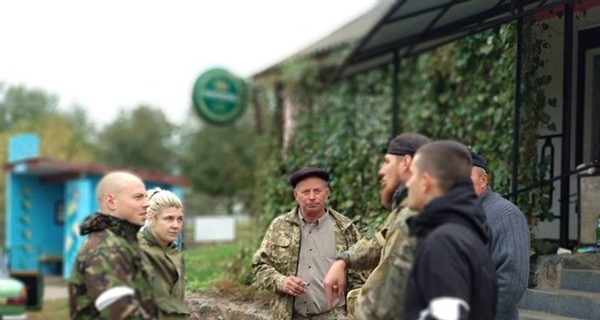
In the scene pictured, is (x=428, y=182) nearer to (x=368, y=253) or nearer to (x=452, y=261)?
(x=452, y=261)

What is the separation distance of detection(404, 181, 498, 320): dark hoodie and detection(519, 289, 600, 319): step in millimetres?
3094

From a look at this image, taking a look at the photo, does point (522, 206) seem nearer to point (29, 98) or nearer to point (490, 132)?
point (490, 132)

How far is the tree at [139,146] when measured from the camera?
50.5 m

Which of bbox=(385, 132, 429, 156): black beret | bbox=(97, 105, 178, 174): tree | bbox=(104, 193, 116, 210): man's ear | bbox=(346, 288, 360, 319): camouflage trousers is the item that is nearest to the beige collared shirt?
bbox=(346, 288, 360, 319): camouflage trousers

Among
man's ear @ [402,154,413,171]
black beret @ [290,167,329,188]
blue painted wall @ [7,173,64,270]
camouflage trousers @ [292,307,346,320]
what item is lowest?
blue painted wall @ [7,173,64,270]

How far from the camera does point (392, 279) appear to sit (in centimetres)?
343

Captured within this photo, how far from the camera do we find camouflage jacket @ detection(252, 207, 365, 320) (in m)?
5.27

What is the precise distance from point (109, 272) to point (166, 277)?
776 millimetres

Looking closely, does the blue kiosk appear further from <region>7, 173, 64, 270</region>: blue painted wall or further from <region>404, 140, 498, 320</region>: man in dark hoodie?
<region>404, 140, 498, 320</region>: man in dark hoodie

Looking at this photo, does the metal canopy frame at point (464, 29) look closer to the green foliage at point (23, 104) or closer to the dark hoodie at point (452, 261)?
the dark hoodie at point (452, 261)

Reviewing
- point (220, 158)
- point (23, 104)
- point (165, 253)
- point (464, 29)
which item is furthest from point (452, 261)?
point (23, 104)

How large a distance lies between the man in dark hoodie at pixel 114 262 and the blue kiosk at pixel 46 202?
1626 centimetres

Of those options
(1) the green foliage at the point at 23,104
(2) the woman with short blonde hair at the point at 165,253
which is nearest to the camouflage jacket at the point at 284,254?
(2) the woman with short blonde hair at the point at 165,253

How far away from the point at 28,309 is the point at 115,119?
45253 millimetres
